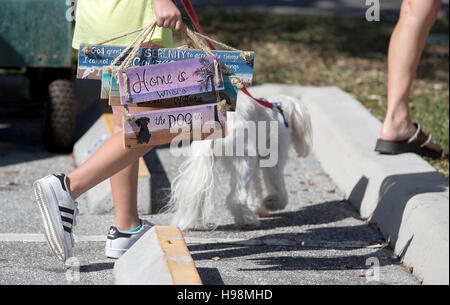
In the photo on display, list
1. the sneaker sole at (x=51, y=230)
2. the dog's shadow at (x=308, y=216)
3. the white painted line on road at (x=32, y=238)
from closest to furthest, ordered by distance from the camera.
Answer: the sneaker sole at (x=51, y=230)
the white painted line on road at (x=32, y=238)
the dog's shadow at (x=308, y=216)

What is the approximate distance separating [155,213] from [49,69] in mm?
2329

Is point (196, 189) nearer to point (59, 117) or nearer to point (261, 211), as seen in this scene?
point (261, 211)

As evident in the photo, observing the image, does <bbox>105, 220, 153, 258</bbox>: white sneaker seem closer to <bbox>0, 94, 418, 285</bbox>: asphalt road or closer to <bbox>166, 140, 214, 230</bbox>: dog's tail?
<bbox>0, 94, 418, 285</bbox>: asphalt road

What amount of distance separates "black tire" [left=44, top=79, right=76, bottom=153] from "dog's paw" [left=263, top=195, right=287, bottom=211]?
206 centimetres

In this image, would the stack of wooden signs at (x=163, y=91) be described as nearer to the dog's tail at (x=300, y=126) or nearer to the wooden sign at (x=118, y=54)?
the wooden sign at (x=118, y=54)

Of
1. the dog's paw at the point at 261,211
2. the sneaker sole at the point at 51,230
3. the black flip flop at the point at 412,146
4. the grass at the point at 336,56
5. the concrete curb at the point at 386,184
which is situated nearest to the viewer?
the sneaker sole at the point at 51,230

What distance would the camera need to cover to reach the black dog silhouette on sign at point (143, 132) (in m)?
3.22

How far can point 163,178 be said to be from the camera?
18.3 ft

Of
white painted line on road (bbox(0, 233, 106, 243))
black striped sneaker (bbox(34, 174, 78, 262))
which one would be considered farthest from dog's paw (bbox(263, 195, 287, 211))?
black striped sneaker (bbox(34, 174, 78, 262))

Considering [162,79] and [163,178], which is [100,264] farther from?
[163,178]

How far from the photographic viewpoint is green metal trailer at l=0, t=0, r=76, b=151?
5.89m

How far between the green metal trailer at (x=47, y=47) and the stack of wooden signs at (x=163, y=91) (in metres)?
2.79

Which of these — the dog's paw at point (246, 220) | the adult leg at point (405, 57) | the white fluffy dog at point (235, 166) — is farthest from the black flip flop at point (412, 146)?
the dog's paw at point (246, 220)

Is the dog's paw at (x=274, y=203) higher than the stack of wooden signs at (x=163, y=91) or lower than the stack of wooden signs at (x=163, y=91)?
lower
